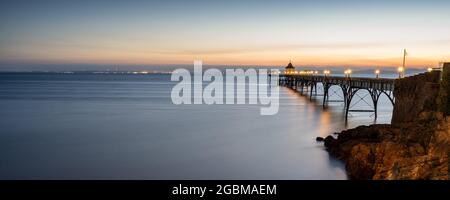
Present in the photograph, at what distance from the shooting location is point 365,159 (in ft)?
45.4

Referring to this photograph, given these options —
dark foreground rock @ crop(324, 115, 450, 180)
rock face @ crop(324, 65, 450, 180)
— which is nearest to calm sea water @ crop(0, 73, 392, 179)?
dark foreground rock @ crop(324, 115, 450, 180)

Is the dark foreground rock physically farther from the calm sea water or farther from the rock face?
the calm sea water

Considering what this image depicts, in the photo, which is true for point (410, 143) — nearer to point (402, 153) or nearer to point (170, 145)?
point (402, 153)

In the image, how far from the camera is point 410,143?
12.7 m

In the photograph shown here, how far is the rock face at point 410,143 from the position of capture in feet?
32.7

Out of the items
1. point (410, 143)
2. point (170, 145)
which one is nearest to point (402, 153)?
point (410, 143)

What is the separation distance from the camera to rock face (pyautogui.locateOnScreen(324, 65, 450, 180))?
32.7 ft

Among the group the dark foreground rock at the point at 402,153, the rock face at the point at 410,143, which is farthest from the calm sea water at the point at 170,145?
the rock face at the point at 410,143

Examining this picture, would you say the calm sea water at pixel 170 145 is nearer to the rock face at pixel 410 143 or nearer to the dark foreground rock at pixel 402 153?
the dark foreground rock at pixel 402 153

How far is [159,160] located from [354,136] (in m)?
8.59
